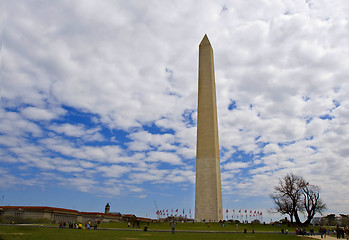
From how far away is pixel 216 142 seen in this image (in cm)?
5769

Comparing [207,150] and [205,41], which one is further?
[205,41]

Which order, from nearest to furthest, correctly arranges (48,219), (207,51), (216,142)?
(216,142)
(207,51)
(48,219)

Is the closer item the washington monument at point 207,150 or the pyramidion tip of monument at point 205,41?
the washington monument at point 207,150

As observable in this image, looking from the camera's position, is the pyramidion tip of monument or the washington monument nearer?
the washington monument

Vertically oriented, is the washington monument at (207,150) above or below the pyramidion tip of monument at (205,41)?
below

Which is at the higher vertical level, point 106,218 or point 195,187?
point 195,187

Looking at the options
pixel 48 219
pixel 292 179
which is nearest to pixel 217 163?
pixel 292 179

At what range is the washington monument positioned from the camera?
54344 millimetres

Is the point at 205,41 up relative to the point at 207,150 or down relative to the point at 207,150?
up

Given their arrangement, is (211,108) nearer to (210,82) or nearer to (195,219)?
(210,82)

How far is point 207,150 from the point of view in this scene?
56656 millimetres

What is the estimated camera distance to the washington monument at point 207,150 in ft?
178

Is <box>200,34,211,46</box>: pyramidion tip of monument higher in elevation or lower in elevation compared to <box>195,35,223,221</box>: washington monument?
higher

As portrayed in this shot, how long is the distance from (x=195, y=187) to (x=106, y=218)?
4419cm
